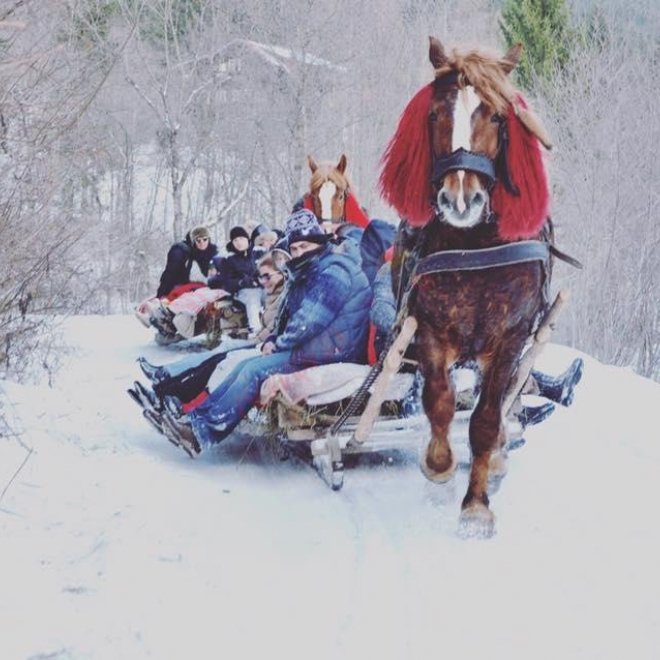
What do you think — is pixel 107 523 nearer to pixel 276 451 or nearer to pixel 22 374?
pixel 276 451

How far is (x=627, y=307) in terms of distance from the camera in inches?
569

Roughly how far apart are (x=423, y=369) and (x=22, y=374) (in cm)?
374

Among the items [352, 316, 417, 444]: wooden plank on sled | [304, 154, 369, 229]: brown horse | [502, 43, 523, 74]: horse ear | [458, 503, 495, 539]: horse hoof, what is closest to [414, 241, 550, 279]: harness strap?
[352, 316, 417, 444]: wooden plank on sled

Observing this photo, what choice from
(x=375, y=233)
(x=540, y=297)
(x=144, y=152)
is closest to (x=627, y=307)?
(x=375, y=233)

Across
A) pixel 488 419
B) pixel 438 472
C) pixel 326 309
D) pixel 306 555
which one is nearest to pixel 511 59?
pixel 488 419

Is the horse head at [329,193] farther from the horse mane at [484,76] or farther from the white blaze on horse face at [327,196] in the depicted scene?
the horse mane at [484,76]

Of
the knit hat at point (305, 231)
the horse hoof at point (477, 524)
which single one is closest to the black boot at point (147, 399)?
the knit hat at point (305, 231)

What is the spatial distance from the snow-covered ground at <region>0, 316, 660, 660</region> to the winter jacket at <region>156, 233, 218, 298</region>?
17.1ft

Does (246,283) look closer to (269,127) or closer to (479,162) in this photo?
(479,162)

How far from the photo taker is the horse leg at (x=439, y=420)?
4.41 meters

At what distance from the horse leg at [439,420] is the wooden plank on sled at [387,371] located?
162mm

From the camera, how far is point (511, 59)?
423cm

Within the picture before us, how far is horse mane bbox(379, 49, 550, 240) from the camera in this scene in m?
4.02

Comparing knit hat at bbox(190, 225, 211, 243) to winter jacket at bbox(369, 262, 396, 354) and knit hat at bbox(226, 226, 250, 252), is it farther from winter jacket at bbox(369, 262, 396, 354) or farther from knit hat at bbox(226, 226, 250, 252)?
winter jacket at bbox(369, 262, 396, 354)
